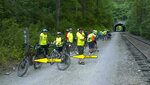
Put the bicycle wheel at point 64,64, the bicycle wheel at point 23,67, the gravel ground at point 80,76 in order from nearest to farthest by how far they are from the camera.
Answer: the gravel ground at point 80,76 < the bicycle wheel at point 23,67 < the bicycle wheel at point 64,64

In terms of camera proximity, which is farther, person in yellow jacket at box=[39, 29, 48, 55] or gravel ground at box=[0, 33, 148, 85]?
person in yellow jacket at box=[39, 29, 48, 55]

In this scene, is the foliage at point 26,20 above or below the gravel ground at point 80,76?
above

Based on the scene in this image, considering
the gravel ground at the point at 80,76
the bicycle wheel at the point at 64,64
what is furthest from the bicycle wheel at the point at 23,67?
the bicycle wheel at the point at 64,64

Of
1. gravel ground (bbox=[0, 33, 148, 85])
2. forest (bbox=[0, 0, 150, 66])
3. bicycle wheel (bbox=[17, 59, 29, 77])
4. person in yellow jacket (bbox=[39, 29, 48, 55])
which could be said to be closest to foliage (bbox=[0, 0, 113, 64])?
forest (bbox=[0, 0, 150, 66])

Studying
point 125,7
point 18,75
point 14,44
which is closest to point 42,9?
point 14,44

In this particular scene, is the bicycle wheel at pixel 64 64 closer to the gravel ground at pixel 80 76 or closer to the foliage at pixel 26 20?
the gravel ground at pixel 80 76

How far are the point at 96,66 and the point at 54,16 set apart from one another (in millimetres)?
22430

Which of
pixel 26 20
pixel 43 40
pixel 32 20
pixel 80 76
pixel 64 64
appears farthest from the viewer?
pixel 32 20

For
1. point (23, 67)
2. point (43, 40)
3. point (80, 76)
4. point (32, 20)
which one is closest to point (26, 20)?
point (32, 20)

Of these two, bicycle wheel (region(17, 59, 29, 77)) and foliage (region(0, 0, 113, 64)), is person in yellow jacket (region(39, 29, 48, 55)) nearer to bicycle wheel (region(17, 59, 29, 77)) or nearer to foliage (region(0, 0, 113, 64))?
foliage (region(0, 0, 113, 64))

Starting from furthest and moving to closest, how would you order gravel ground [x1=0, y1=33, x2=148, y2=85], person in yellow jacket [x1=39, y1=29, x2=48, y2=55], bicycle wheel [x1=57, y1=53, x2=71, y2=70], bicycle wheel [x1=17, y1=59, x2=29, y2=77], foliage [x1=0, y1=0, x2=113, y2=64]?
foliage [x1=0, y1=0, x2=113, y2=64], person in yellow jacket [x1=39, y1=29, x2=48, y2=55], bicycle wheel [x1=57, y1=53, x2=71, y2=70], bicycle wheel [x1=17, y1=59, x2=29, y2=77], gravel ground [x1=0, y1=33, x2=148, y2=85]

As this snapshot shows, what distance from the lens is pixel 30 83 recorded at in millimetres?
13258

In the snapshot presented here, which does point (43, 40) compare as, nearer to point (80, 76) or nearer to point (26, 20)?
point (80, 76)

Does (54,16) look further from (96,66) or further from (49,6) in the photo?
(96,66)
